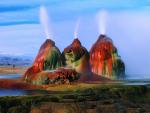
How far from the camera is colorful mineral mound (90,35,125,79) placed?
68.1ft

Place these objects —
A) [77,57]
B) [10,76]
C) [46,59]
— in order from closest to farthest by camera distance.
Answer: [10,76] < [46,59] < [77,57]

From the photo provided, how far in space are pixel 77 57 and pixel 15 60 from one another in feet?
7.20

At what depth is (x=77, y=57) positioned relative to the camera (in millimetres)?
20672

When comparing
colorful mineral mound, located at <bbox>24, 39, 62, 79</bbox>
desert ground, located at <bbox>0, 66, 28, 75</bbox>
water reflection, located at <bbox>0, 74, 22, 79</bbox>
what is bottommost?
water reflection, located at <bbox>0, 74, 22, 79</bbox>

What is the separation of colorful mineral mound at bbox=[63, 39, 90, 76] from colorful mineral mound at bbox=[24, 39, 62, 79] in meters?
0.32

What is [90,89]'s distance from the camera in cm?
2048

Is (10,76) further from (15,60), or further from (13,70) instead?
(15,60)

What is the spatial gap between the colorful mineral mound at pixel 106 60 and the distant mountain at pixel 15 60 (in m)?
2.27

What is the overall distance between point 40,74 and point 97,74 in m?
2.05

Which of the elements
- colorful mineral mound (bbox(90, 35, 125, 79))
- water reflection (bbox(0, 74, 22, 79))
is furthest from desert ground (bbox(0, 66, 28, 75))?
colorful mineral mound (bbox(90, 35, 125, 79))

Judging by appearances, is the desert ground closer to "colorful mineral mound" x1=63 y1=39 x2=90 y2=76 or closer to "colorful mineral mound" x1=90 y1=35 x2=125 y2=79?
"colorful mineral mound" x1=63 y1=39 x2=90 y2=76

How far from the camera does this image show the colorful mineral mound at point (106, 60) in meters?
20.8

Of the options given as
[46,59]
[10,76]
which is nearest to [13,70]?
[10,76]

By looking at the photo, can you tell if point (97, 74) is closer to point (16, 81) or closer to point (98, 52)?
point (98, 52)
